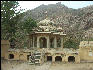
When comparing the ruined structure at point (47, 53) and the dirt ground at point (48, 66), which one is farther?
the ruined structure at point (47, 53)

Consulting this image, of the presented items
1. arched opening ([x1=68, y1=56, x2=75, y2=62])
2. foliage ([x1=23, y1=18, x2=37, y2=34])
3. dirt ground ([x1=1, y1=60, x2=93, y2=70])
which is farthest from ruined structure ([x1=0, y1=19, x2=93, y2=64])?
dirt ground ([x1=1, y1=60, x2=93, y2=70])

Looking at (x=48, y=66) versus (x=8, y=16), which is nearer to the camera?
(x=48, y=66)

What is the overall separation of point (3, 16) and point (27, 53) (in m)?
5.14

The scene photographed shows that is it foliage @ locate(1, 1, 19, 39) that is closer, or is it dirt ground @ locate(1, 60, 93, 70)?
dirt ground @ locate(1, 60, 93, 70)

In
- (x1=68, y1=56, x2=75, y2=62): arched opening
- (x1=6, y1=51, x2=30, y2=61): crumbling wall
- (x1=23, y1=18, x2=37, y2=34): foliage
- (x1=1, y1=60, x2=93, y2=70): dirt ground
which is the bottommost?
(x1=1, y1=60, x2=93, y2=70): dirt ground

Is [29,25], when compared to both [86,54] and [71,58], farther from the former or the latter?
[86,54]

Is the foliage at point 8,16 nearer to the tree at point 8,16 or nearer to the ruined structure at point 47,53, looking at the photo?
the tree at point 8,16

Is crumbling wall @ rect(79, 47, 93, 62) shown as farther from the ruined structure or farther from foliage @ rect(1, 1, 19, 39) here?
foliage @ rect(1, 1, 19, 39)

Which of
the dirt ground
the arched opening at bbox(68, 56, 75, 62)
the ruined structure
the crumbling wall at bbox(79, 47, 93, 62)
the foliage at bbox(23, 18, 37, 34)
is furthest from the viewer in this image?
the foliage at bbox(23, 18, 37, 34)

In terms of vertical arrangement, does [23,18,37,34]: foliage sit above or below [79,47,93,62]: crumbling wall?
above

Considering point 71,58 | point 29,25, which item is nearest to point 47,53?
Answer: point 71,58

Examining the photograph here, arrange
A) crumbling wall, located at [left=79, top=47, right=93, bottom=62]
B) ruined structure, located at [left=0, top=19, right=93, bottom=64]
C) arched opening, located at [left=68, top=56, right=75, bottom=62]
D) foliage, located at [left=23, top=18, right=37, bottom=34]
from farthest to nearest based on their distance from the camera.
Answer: foliage, located at [left=23, top=18, right=37, bottom=34] → arched opening, located at [left=68, top=56, right=75, bottom=62] → crumbling wall, located at [left=79, top=47, right=93, bottom=62] → ruined structure, located at [left=0, top=19, right=93, bottom=64]

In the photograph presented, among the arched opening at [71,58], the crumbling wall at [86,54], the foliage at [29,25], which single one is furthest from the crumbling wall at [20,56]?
the crumbling wall at [86,54]

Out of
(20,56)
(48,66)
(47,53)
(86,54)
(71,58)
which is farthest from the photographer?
(71,58)
